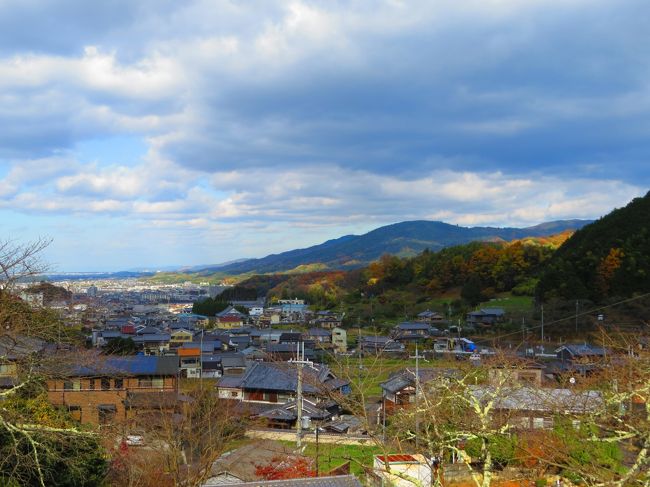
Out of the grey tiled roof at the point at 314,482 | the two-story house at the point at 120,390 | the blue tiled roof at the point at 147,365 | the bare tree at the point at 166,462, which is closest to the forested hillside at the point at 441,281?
→ the blue tiled roof at the point at 147,365

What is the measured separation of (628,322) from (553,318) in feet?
17.1

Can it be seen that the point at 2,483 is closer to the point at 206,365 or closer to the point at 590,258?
the point at 206,365

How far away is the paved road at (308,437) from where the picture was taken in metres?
17.5

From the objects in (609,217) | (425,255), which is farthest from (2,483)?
(425,255)

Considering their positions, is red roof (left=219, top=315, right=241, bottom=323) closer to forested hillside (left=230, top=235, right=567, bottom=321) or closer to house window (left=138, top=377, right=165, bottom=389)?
forested hillside (left=230, top=235, right=567, bottom=321)

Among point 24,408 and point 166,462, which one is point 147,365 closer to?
point 166,462

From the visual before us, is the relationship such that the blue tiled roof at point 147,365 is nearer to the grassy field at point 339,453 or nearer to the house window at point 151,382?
the house window at point 151,382

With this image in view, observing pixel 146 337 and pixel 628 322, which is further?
pixel 146 337

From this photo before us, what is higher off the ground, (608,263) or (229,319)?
(608,263)

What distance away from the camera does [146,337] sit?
42875mm

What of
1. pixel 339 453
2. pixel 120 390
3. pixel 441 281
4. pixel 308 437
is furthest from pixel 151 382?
pixel 441 281

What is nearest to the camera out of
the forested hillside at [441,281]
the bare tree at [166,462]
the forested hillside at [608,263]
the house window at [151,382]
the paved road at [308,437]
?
the bare tree at [166,462]

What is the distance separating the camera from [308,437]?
59.3 feet

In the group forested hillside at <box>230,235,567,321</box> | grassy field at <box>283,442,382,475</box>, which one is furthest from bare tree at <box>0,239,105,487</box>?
forested hillside at <box>230,235,567,321</box>
